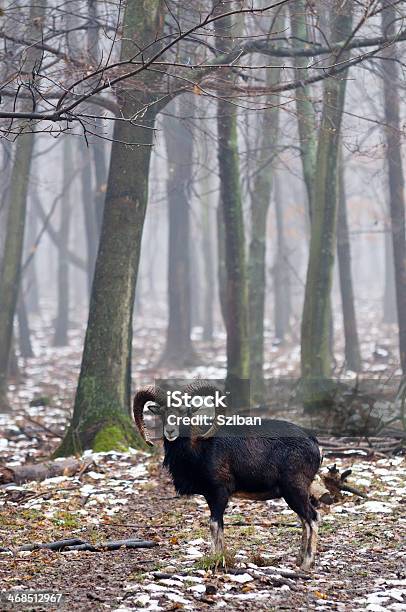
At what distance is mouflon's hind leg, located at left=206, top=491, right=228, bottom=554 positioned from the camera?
7.79 metres

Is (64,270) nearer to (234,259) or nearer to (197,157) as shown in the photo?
(197,157)

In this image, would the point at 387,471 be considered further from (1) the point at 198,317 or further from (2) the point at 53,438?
(1) the point at 198,317

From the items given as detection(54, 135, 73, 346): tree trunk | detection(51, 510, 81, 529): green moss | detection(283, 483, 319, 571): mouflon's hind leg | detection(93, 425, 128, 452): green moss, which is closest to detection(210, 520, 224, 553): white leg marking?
Answer: detection(283, 483, 319, 571): mouflon's hind leg

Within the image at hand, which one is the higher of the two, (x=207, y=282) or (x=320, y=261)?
(x=207, y=282)

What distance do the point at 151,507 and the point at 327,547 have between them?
252 cm

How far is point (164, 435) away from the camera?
7969mm

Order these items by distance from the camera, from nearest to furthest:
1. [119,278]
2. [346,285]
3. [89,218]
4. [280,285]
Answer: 1. [119,278]
2. [346,285]
3. [89,218]
4. [280,285]

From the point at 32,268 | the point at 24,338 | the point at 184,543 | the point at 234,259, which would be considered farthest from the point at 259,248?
the point at 32,268

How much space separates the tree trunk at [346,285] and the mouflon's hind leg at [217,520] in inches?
621

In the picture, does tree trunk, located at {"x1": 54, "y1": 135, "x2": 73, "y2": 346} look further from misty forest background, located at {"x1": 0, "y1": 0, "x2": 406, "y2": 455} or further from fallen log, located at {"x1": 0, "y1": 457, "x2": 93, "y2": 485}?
fallen log, located at {"x1": 0, "y1": 457, "x2": 93, "y2": 485}

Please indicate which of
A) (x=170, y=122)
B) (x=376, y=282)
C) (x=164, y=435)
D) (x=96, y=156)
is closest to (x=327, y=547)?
(x=164, y=435)

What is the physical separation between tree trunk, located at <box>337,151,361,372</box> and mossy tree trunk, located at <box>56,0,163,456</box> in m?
10.6

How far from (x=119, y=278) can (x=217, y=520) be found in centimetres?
616

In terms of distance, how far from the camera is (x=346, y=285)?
2392 cm
